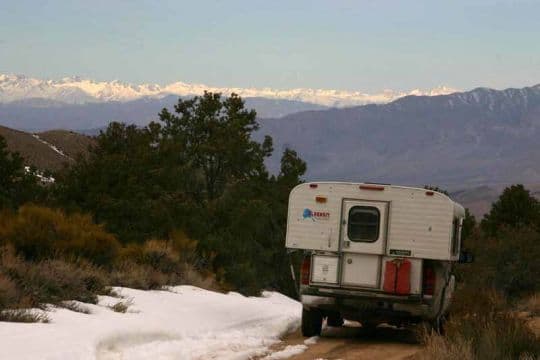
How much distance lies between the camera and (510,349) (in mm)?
9516

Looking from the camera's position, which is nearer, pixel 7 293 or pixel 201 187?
pixel 7 293

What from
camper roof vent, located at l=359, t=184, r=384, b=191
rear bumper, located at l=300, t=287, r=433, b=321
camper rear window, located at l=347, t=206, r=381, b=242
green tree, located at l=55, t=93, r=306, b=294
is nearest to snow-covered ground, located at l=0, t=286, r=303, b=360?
rear bumper, located at l=300, t=287, r=433, b=321

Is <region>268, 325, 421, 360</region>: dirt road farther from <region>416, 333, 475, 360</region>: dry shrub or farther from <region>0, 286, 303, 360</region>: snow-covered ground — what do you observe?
<region>416, 333, 475, 360</region>: dry shrub

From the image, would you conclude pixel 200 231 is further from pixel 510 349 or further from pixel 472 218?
pixel 472 218

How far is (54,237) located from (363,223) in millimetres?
5342

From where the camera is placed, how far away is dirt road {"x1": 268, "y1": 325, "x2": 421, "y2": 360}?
1212 cm

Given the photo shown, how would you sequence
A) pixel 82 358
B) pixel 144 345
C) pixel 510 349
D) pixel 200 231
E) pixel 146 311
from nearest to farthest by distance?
pixel 82 358
pixel 510 349
pixel 144 345
pixel 146 311
pixel 200 231

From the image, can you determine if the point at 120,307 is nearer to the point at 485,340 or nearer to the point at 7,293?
the point at 7,293

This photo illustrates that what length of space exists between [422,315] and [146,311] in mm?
4383

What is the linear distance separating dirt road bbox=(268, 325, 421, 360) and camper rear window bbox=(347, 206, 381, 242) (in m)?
1.68

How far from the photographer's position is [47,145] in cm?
7525

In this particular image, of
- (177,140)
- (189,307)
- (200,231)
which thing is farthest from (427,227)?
(177,140)

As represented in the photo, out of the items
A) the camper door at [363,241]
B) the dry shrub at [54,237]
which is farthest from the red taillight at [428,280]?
the dry shrub at [54,237]

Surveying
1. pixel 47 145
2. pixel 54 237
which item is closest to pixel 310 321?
pixel 54 237
